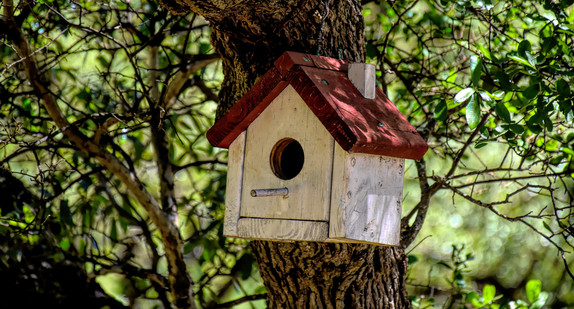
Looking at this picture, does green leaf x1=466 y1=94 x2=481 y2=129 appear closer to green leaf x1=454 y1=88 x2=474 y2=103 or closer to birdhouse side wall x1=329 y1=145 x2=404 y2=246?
green leaf x1=454 y1=88 x2=474 y2=103

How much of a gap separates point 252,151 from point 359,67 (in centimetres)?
48

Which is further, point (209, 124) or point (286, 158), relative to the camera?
point (209, 124)

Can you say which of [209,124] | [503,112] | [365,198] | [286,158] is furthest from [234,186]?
[209,124]

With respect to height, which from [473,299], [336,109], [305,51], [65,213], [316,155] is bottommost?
[473,299]

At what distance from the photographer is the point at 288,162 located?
229 cm

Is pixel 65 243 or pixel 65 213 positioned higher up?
pixel 65 213

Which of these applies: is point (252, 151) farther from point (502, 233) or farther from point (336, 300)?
point (502, 233)

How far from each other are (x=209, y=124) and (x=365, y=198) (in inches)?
106

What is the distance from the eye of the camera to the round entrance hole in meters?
2.19

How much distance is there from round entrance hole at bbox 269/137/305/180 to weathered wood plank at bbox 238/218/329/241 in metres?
0.17

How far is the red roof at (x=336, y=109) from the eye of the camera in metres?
1.97

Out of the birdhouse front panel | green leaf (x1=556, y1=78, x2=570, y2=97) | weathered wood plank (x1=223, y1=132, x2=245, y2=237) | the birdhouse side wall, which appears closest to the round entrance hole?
the birdhouse front panel

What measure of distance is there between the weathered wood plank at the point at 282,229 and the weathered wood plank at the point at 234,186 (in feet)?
0.12

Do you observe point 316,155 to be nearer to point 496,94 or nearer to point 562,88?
point 496,94
